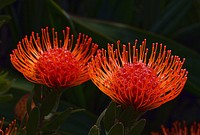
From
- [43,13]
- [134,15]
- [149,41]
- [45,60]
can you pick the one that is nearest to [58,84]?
[45,60]

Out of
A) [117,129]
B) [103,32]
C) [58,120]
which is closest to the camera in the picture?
[117,129]

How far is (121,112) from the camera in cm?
82

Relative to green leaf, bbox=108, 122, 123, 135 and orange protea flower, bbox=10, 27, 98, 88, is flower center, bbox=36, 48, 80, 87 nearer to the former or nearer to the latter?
orange protea flower, bbox=10, 27, 98, 88

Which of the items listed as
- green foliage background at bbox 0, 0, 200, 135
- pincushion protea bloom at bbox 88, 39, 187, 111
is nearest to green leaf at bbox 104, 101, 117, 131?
pincushion protea bloom at bbox 88, 39, 187, 111

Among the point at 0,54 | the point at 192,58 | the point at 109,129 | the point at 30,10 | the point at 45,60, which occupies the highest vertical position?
the point at 30,10

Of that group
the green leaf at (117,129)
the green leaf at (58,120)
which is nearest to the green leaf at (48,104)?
the green leaf at (58,120)

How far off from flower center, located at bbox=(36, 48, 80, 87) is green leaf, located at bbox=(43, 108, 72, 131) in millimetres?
43

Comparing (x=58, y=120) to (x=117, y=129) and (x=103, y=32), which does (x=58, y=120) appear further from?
(x=103, y=32)

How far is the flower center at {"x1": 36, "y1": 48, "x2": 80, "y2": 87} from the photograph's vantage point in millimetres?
864

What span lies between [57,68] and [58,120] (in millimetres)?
84

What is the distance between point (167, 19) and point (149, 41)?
18.0 inches

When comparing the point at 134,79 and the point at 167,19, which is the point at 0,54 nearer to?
the point at 167,19

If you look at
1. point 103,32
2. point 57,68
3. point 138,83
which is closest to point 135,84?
point 138,83

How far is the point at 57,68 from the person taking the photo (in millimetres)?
881
